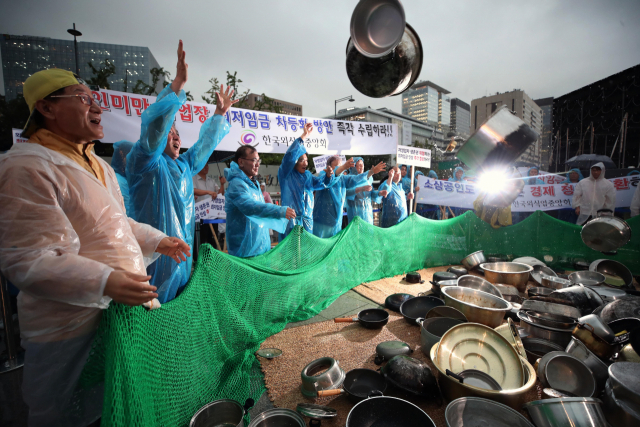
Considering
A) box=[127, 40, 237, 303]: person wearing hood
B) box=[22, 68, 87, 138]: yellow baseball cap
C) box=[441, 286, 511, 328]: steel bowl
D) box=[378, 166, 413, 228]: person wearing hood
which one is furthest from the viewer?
box=[378, 166, 413, 228]: person wearing hood

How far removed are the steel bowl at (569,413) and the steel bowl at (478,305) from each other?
1009 mm

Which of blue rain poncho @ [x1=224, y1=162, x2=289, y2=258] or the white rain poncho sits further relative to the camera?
blue rain poncho @ [x1=224, y1=162, x2=289, y2=258]

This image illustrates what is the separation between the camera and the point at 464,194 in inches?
293

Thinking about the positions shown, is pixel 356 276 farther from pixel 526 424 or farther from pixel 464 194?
pixel 464 194

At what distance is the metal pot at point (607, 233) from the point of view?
158 inches

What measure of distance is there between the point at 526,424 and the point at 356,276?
296 cm

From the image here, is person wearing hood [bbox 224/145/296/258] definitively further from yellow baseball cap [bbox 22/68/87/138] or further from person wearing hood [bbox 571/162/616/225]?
person wearing hood [bbox 571/162/616/225]

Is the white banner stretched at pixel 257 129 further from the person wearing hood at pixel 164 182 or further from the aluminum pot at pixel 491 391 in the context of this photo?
the aluminum pot at pixel 491 391

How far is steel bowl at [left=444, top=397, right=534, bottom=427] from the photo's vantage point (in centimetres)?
164

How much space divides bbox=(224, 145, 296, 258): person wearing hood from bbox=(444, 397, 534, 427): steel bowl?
2.22 m

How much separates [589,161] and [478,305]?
17.2 metres

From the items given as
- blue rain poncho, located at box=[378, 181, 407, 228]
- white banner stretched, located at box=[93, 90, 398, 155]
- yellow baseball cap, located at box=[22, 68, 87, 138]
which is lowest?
blue rain poncho, located at box=[378, 181, 407, 228]

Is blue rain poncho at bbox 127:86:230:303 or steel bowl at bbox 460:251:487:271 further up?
blue rain poncho at bbox 127:86:230:303

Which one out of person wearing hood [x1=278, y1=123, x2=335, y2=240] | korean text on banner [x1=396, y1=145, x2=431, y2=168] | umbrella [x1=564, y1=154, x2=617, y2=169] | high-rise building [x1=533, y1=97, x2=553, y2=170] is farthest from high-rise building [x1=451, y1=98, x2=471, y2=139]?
person wearing hood [x1=278, y1=123, x2=335, y2=240]
